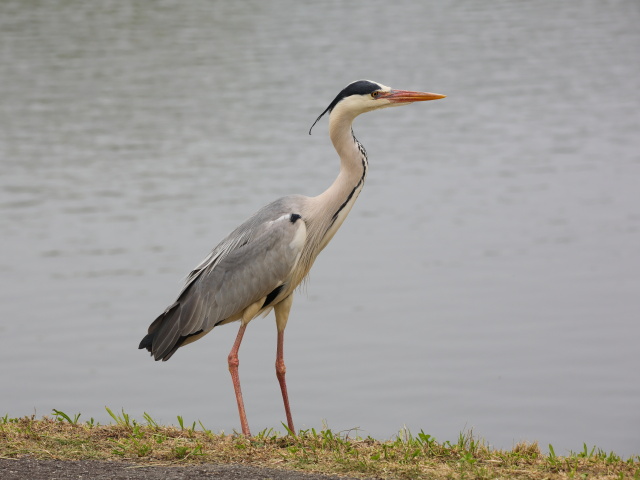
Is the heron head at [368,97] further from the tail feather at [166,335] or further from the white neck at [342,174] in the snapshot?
the tail feather at [166,335]

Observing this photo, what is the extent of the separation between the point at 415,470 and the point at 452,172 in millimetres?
12320

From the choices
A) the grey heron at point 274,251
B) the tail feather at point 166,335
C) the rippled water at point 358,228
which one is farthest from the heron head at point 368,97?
the rippled water at point 358,228

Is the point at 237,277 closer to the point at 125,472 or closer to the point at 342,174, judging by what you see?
the point at 342,174

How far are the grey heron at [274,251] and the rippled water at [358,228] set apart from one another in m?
2.57

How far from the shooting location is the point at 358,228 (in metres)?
15.2

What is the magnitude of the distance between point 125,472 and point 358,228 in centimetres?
982

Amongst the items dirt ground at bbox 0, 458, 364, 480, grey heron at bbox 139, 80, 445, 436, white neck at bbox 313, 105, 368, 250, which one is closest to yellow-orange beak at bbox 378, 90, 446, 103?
grey heron at bbox 139, 80, 445, 436

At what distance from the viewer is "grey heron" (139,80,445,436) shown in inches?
280

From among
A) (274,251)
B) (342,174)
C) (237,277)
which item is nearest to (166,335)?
(237,277)

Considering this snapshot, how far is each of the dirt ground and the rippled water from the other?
3.89m

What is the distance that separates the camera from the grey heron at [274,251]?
712 centimetres

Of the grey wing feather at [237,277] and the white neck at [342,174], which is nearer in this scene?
the grey wing feather at [237,277]

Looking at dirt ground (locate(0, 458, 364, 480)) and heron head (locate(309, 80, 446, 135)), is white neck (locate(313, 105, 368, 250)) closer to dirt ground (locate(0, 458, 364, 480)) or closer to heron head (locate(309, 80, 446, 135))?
heron head (locate(309, 80, 446, 135))

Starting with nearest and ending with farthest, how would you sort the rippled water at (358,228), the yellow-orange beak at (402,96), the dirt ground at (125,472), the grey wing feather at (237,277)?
the dirt ground at (125,472), the grey wing feather at (237,277), the yellow-orange beak at (402,96), the rippled water at (358,228)
